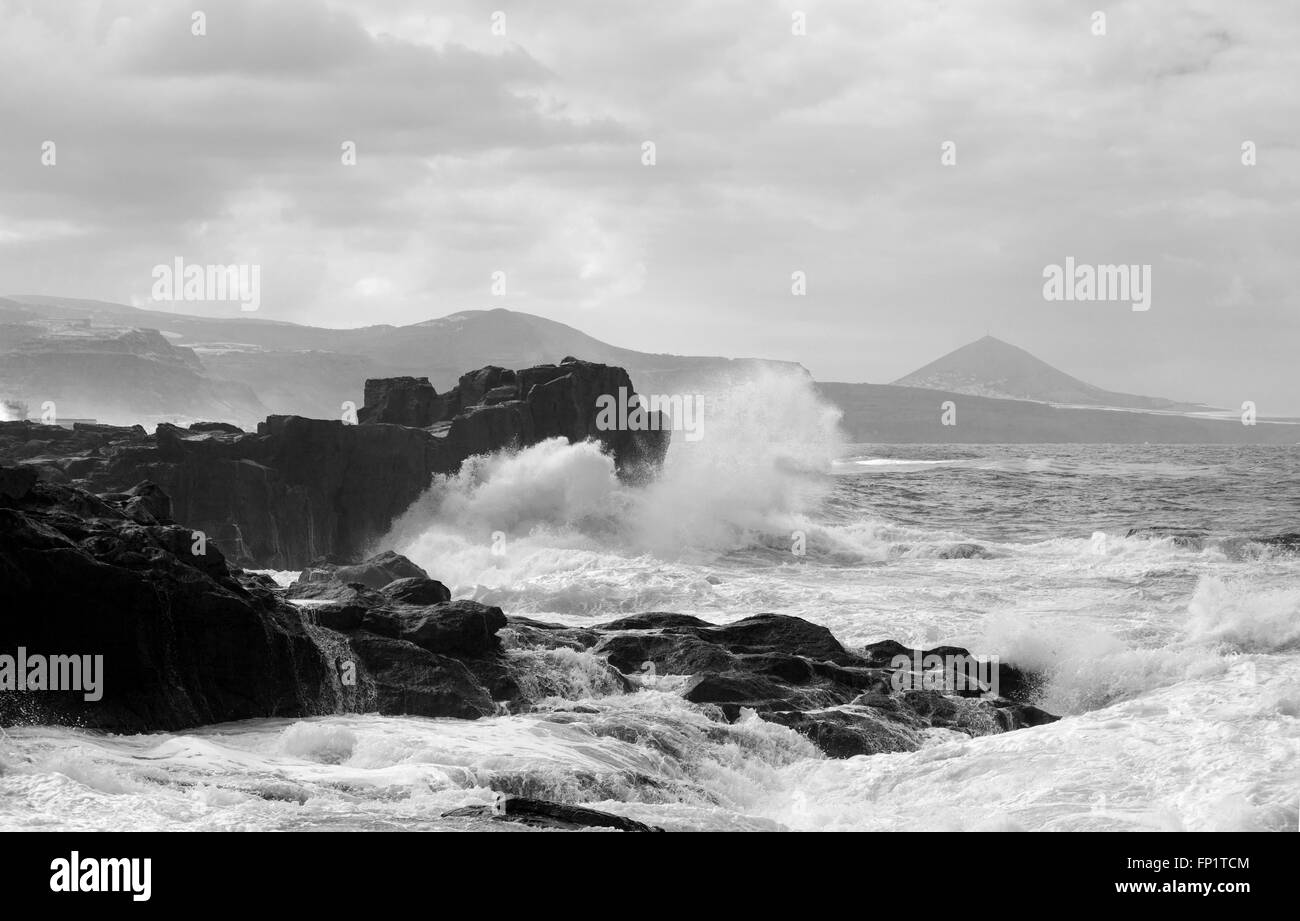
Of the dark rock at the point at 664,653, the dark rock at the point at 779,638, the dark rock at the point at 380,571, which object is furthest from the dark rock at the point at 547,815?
the dark rock at the point at 380,571

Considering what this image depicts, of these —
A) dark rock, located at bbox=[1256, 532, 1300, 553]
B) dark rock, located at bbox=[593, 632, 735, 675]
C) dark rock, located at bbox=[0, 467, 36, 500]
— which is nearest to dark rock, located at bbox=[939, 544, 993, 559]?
dark rock, located at bbox=[1256, 532, 1300, 553]

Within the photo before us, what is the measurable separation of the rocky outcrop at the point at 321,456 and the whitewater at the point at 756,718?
3.36 ft

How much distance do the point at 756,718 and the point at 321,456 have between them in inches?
782

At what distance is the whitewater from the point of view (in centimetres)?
1140

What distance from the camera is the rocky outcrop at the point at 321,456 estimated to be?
2961 cm

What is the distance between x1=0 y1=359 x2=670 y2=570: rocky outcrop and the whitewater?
102 cm

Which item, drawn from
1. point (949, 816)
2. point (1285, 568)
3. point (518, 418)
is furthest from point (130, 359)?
point (949, 816)

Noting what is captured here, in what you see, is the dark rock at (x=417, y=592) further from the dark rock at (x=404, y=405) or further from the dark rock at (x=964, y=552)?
the dark rock at (x=404, y=405)

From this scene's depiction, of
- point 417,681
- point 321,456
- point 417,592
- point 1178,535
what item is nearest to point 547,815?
point 417,681

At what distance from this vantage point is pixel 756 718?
50.0ft

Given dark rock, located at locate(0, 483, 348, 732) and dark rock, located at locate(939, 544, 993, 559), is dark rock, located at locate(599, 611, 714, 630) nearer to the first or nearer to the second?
dark rock, located at locate(0, 483, 348, 732)

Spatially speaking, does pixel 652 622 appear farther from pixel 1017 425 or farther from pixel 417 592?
pixel 1017 425
